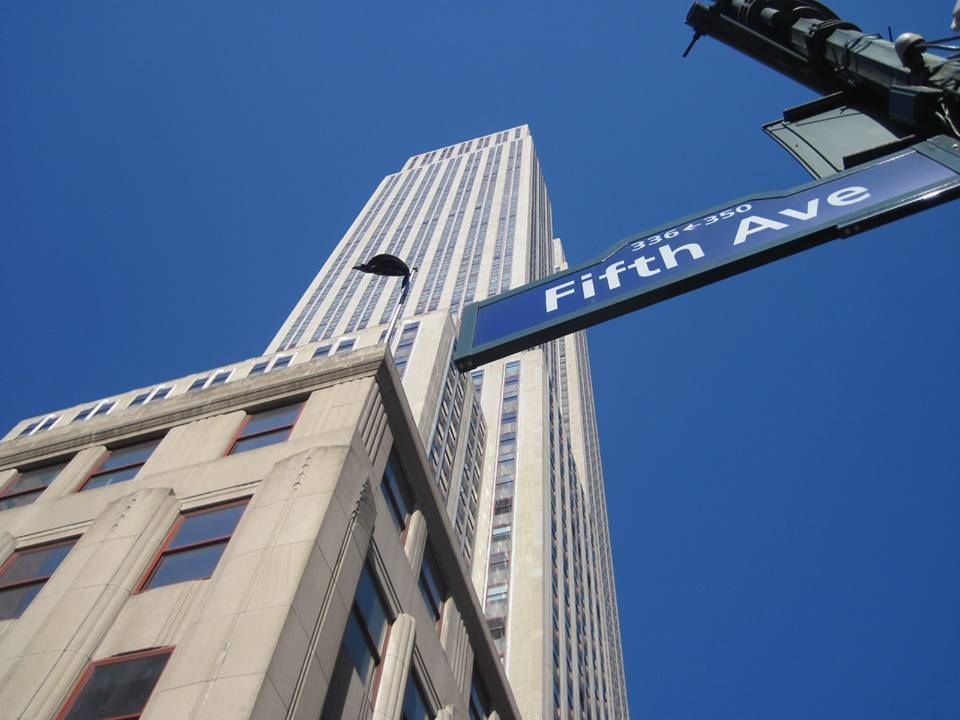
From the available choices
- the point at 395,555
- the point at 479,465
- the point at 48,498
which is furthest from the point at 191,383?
the point at 395,555

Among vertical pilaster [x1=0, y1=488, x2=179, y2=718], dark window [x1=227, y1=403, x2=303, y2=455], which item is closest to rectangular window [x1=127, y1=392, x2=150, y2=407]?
dark window [x1=227, y1=403, x2=303, y2=455]

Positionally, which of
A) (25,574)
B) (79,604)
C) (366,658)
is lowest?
(79,604)

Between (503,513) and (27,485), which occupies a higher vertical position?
(503,513)

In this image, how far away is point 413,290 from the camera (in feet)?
350

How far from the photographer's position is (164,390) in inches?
2908

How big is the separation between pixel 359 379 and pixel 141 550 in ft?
20.8

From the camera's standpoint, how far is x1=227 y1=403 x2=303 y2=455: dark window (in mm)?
18344

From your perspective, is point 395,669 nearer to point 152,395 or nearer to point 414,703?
point 414,703

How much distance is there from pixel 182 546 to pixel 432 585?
6.85 metres

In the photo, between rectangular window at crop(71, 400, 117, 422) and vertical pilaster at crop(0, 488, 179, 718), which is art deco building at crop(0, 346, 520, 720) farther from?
rectangular window at crop(71, 400, 117, 422)

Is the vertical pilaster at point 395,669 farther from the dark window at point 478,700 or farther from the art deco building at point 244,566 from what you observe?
the dark window at point 478,700

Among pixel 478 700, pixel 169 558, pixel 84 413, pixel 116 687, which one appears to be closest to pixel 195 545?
pixel 169 558

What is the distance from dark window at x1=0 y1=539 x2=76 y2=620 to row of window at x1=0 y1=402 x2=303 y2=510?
234 cm

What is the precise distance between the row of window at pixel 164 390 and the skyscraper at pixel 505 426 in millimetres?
666
